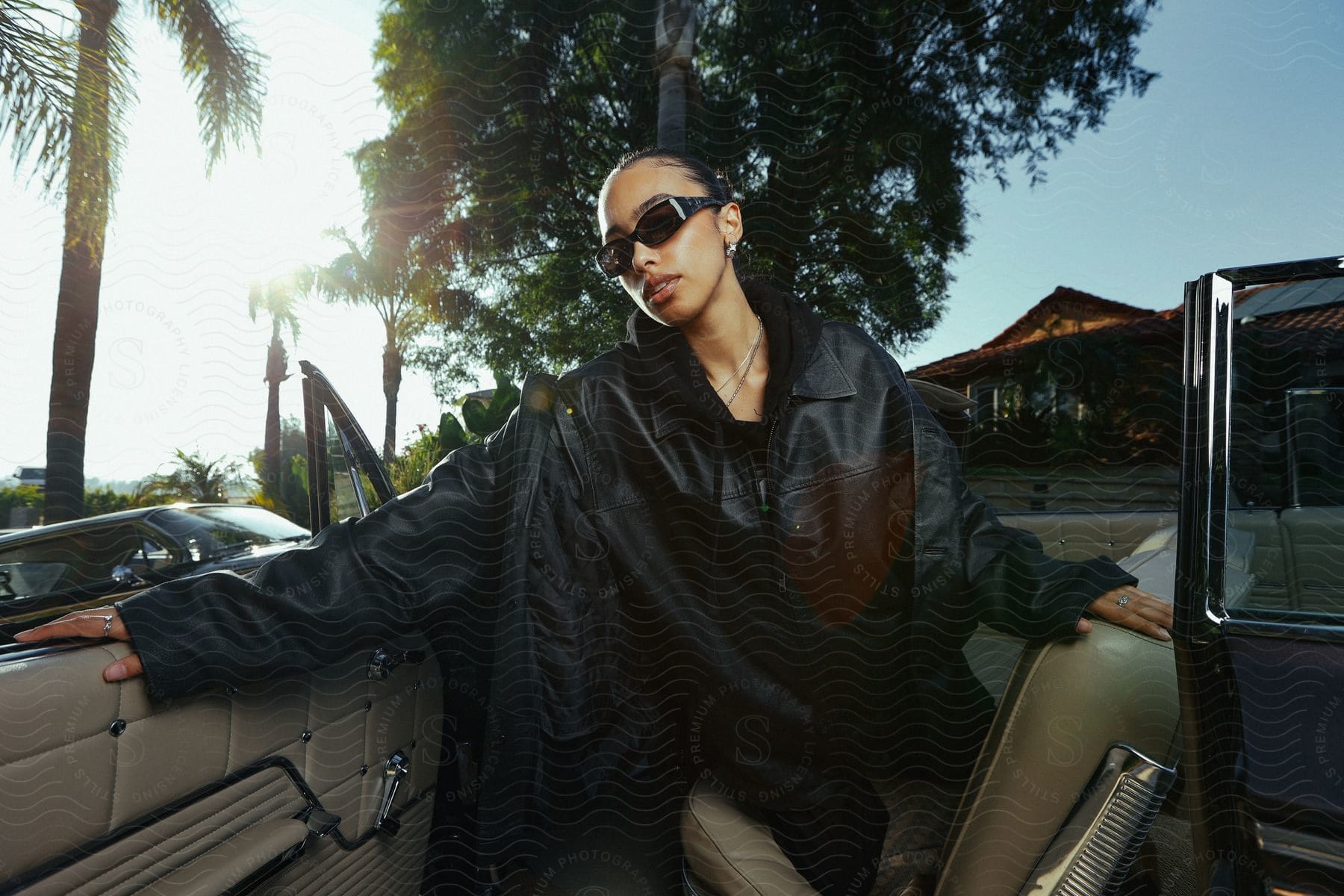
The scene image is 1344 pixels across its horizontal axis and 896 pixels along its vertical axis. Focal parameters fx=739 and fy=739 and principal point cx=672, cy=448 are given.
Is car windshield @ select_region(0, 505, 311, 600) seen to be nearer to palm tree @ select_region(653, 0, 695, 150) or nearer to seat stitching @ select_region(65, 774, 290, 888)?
seat stitching @ select_region(65, 774, 290, 888)

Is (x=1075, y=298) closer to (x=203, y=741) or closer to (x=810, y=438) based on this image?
(x=810, y=438)

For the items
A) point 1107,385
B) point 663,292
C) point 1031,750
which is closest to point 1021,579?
point 1031,750

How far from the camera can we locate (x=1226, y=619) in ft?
3.35

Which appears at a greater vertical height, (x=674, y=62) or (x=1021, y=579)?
(x=674, y=62)

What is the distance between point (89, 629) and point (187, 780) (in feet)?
0.74

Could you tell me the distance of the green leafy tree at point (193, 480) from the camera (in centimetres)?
171

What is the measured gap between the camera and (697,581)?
4.57ft

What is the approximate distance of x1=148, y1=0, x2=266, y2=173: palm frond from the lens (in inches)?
70.3

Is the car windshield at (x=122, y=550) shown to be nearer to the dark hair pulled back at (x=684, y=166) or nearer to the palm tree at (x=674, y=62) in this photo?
the dark hair pulled back at (x=684, y=166)

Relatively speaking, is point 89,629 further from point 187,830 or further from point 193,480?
point 193,480

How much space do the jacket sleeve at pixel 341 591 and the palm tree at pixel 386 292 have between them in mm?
676

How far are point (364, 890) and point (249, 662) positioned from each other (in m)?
0.53

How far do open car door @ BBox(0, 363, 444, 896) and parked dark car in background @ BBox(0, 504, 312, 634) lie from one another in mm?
422

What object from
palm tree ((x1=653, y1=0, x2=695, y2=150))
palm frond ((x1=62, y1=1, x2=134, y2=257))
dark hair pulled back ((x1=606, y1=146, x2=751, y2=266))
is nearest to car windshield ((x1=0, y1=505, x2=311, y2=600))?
palm frond ((x1=62, y1=1, x2=134, y2=257))
